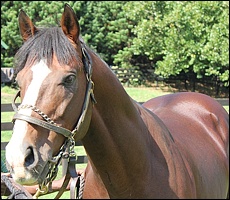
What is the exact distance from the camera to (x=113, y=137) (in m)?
2.13

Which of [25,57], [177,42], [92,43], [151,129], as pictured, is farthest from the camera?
[92,43]

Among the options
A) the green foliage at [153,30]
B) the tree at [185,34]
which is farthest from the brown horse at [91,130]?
the green foliage at [153,30]

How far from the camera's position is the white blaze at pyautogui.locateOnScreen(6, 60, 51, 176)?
62.3 inches

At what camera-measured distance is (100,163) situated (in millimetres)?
2125

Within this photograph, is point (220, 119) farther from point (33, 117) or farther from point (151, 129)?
point (33, 117)

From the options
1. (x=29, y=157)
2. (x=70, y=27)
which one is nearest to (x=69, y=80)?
(x=70, y=27)

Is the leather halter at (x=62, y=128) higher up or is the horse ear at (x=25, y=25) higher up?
the horse ear at (x=25, y=25)

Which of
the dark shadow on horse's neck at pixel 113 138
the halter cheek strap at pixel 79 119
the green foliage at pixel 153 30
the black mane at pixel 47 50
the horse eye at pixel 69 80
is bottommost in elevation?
the green foliage at pixel 153 30

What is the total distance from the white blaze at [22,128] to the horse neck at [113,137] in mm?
333

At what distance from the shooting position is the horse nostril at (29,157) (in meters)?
1.61

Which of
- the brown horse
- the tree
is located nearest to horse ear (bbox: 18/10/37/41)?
the brown horse

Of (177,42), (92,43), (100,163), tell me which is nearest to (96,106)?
(100,163)

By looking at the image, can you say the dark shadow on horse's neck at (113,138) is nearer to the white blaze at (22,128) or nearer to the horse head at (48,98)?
the horse head at (48,98)

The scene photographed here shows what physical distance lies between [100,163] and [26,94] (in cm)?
61
